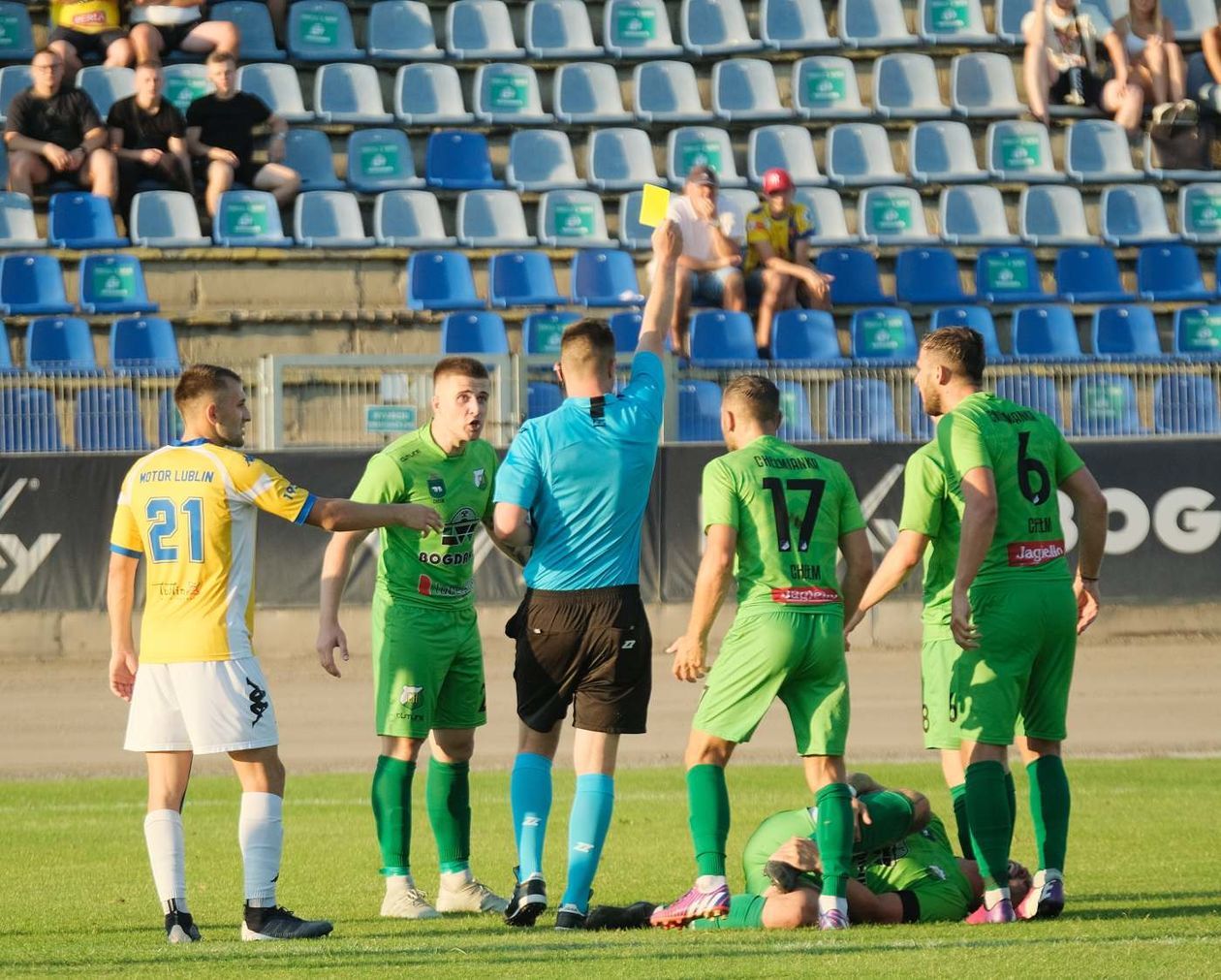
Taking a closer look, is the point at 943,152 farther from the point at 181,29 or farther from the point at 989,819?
the point at 989,819

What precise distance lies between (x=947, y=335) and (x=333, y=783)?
19.4 feet

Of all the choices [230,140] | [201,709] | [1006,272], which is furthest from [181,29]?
[201,709]

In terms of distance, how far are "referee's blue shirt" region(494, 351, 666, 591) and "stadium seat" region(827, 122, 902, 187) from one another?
48.7 ft

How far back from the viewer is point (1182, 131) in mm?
21625

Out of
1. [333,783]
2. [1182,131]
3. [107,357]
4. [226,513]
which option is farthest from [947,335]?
[1182,131]

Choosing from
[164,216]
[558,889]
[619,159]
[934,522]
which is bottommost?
[558,889]

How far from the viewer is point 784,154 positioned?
2102 cm

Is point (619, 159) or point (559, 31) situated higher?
point (559, 31)

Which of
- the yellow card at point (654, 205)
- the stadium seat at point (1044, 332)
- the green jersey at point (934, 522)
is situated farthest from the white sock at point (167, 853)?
the stadium seat at point (1044, 332)

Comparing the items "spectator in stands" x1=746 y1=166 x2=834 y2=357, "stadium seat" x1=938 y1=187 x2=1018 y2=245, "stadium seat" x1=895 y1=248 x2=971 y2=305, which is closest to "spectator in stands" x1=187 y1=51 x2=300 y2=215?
"spectator in stands" x1=746 y1=166 x2=834 y2=357

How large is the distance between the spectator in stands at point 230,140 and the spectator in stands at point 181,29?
901 millimetres

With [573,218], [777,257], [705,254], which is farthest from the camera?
[573,218]

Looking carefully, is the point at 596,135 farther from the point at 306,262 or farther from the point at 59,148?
the point at 59,148

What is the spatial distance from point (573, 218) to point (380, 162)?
2.35 m
